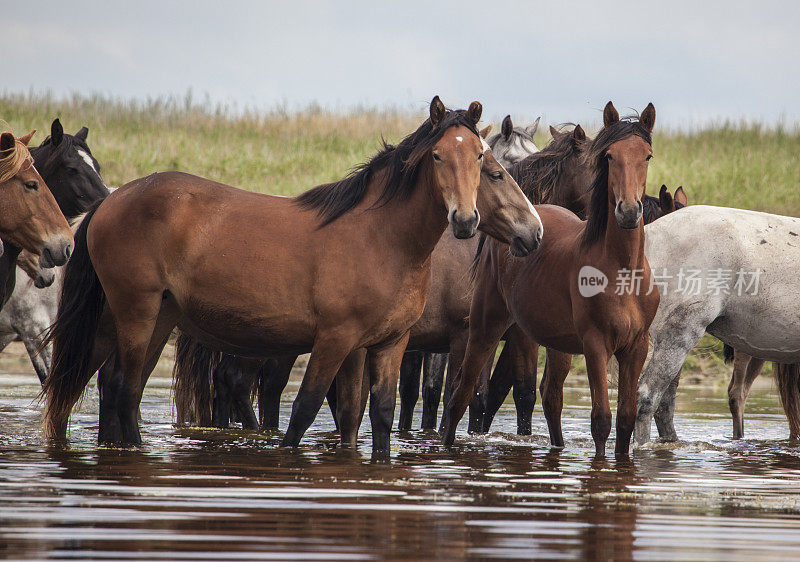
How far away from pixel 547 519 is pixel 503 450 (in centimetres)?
302

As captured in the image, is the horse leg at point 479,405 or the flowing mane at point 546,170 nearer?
the flowing mane at point 546,170

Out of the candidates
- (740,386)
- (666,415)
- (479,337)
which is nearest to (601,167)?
(479,337)

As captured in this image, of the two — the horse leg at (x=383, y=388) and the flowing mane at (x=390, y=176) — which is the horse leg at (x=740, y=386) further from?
the flowing mane at (x=390, y=176)

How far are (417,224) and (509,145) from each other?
14.3 feet

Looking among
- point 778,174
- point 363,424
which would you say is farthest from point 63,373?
point 778,174

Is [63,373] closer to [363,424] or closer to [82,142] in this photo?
[82,142]

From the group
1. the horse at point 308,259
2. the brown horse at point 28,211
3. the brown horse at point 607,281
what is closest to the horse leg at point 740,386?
the brown horse at point 607,281

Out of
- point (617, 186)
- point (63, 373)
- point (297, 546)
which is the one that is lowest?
point (297, 546)

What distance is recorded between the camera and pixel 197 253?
633 cm

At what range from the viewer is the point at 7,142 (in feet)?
21.5

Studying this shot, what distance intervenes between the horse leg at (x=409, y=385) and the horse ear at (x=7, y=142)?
422 cm

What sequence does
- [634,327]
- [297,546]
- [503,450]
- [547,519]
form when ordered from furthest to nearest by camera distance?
1. [503,450]
2. [634,327]
3. [547,519]
4. [297,546]

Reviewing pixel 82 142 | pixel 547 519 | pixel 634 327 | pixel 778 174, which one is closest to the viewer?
pixel 547 519

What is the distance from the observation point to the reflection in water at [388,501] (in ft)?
10.8
